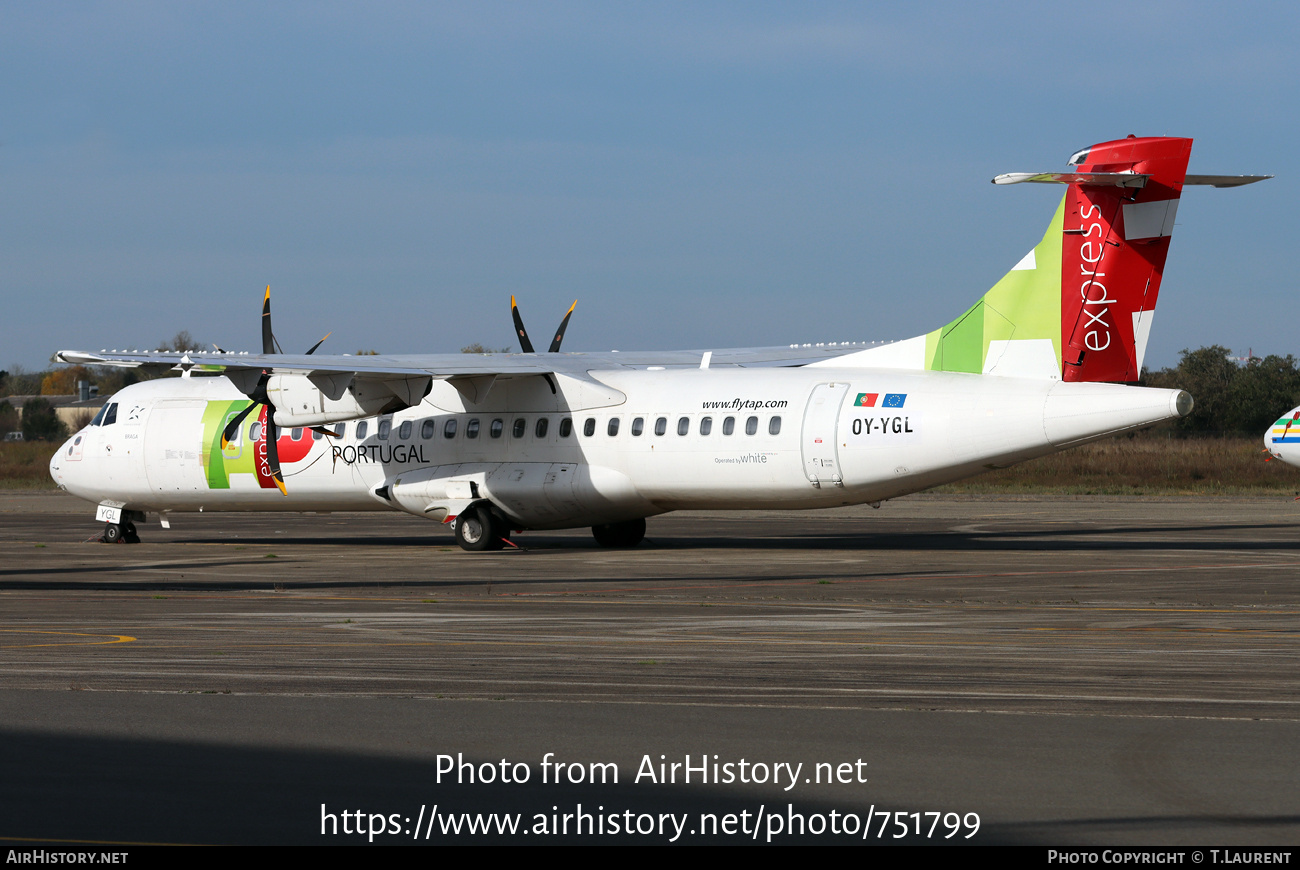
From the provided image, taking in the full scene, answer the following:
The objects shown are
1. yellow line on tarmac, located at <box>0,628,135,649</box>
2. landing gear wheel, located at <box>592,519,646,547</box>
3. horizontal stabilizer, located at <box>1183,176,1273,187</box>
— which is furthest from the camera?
landing gear wheel, located at <box>592,519,646,547</box>

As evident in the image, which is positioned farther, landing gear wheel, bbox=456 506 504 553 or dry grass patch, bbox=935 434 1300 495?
dry grass patch, bbox=935 434 1300 495

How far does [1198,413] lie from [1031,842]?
74.4 meters

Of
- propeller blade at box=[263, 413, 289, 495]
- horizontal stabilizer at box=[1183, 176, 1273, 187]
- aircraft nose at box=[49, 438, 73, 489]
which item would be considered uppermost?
horizontal stabilizer at box=[1183, 176, 1273, 187]

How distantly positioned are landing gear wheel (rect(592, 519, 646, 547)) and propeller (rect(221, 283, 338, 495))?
18.3 ft

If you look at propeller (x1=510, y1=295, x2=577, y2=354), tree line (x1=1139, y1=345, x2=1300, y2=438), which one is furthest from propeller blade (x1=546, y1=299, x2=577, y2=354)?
tree line (x1=1139, y1=345, x2=1300, y2=438)

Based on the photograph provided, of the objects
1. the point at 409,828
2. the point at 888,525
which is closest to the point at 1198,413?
the point at 888,525

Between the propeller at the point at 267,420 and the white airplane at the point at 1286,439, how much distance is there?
23.3m

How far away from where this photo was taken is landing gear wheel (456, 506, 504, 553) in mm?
25250

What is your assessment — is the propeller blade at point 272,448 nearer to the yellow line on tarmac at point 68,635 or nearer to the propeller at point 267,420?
the propeller at point 267,420

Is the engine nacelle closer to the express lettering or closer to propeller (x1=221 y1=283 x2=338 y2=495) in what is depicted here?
propeller (x1=221 y1=283 x2=338 y2=495)

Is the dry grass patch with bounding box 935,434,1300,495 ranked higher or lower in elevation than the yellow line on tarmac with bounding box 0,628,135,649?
higher

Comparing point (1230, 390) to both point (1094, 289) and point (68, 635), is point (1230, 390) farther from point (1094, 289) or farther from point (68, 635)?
point (68, 635)

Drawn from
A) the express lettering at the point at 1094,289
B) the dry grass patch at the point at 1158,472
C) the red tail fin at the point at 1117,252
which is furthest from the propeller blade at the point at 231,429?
the dry grass patch at the point at 1158,472

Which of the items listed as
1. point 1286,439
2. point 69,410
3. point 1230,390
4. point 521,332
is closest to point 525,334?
point 521,332
